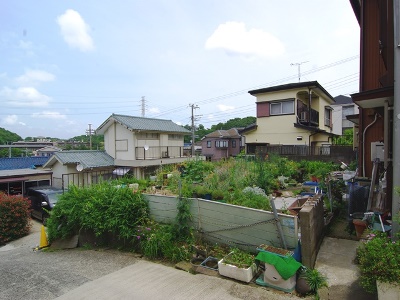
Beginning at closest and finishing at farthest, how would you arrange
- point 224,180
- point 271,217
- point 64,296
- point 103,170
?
1. point 64,296
2. point 271,217
3. point 224,180
4. point 103,170

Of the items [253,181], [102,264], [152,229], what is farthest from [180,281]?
[253,181]

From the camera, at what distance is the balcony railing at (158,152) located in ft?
66.9

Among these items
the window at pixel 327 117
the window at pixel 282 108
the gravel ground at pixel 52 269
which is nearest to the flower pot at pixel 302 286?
the gravel ground at pixel 52 269

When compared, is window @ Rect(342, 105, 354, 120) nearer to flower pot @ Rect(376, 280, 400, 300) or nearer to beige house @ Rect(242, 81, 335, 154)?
beige house @ Rect(242, 81, 335, 154)

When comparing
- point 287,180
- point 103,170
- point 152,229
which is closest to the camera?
point 152,229

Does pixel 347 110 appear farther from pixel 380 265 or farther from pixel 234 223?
pixel 380 265

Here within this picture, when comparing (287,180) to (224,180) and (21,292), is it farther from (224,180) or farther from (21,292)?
(21,292)

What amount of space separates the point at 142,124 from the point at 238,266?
18.9 metres

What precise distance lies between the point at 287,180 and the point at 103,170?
1430 cm

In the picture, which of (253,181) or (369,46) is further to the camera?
(253,181)

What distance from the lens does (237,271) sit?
4.27 meters

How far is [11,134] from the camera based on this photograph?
62.4m

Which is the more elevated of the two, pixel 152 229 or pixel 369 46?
pixel 369 46

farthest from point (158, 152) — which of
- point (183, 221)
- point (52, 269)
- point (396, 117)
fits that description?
point (396, 117)
